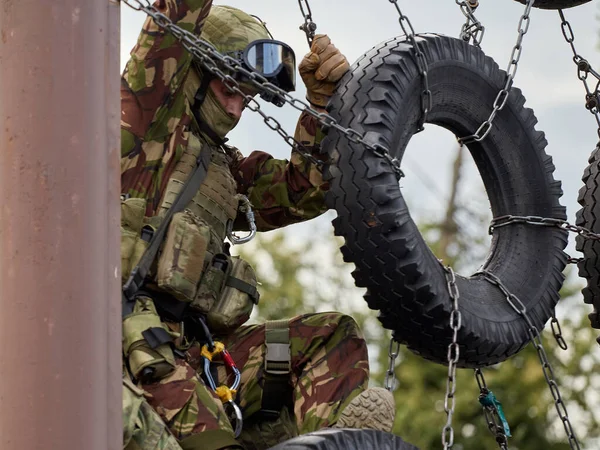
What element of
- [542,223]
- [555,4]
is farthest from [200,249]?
[555,4]

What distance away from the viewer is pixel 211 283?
16.6 ft

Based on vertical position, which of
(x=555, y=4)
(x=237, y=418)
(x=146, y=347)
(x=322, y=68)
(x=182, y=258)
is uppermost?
(x=555, y=4)

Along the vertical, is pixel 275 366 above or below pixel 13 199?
below

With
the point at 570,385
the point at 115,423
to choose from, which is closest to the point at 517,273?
the point at 115,423

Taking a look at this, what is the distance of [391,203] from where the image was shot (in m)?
4.70

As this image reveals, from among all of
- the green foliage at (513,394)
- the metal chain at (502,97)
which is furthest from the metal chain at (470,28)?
the green foliage at (513,394)

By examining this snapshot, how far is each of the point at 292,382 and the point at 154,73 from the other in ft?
3.88

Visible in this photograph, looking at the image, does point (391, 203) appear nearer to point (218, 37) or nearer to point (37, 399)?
point (218, 37)

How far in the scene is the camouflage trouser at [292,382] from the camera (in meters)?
4.66

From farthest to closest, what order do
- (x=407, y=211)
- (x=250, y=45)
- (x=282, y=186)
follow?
1. (x=282, y=186)
2. (x=250, y=45)
3. (x=407, y=211)

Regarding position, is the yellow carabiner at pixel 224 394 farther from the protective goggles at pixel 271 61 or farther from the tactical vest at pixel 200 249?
the protective goggles at pixel 271 61

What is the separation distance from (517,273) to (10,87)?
227 centimetres

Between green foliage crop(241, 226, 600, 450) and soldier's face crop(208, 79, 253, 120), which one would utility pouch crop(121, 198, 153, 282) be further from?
green foliage crop(241, 226, 600, 450)

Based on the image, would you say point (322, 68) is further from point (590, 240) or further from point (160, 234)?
point (590, 240)
